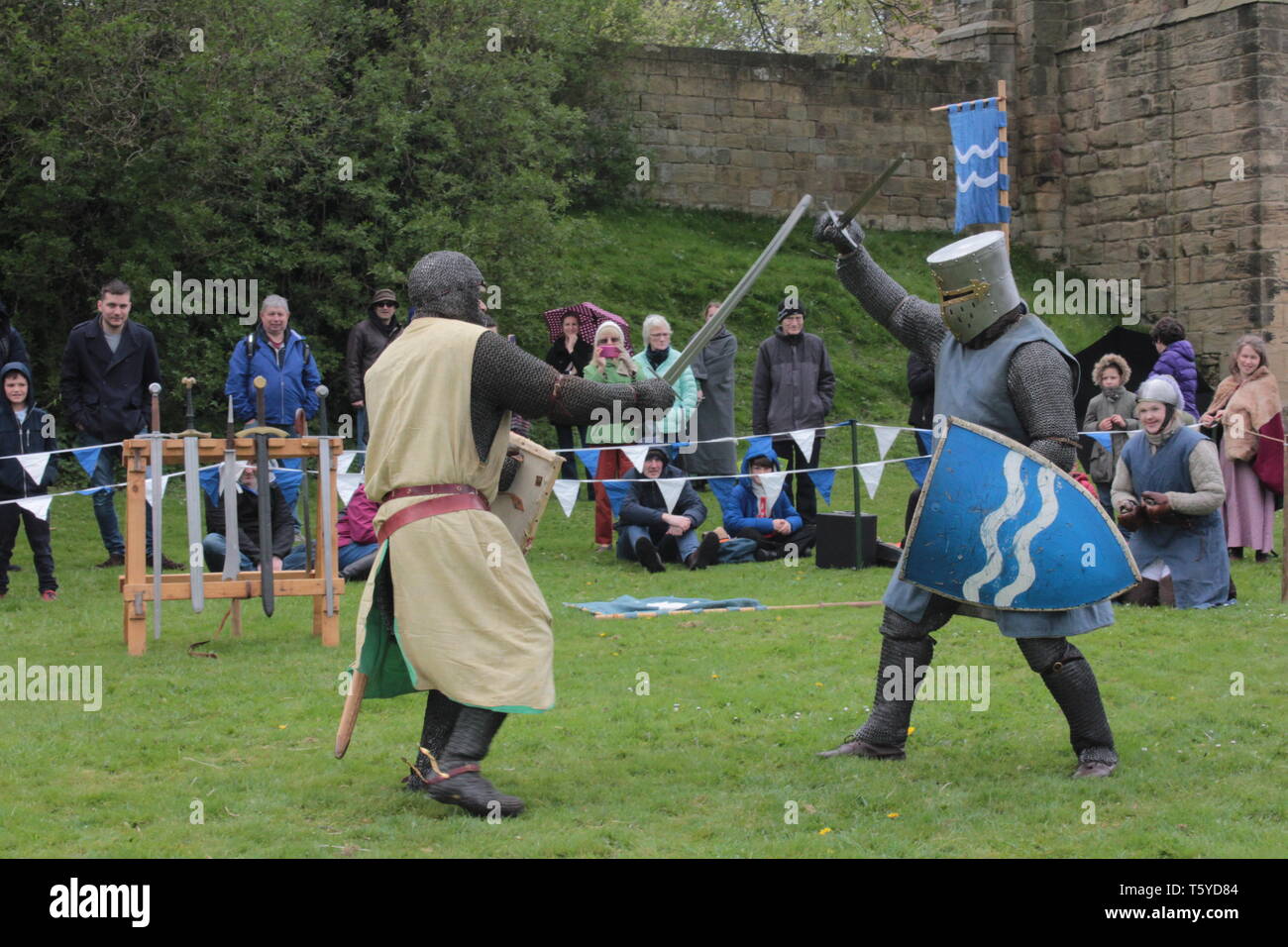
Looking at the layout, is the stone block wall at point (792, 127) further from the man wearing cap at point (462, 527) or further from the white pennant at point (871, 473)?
the man wearing cap at point (462, 527)

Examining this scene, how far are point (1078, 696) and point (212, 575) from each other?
4.89m

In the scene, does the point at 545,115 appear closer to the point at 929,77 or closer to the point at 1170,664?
the point at 929,77

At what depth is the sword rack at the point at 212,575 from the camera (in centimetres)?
833

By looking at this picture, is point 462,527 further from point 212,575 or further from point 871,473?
point 871,473

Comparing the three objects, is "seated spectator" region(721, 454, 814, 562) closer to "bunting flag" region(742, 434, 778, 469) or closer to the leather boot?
"bunting flag" region(742, 434, 778, 469)

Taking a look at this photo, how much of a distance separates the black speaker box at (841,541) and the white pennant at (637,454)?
4.36 feet

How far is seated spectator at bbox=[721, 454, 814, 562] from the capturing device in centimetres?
1203

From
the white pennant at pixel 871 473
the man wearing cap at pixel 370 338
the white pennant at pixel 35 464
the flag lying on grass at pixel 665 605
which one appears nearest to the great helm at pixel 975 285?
the flag lying on grass at pixel 665 605

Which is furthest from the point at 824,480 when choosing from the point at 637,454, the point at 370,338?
the point at 370,338

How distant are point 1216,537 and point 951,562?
4.72m

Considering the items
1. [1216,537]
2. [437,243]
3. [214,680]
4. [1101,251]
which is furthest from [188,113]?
[1101,251]

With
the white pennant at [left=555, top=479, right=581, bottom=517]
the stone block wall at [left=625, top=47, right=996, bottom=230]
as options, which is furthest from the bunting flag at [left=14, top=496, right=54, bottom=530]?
the stone block wall at [left=625, top=47, right=996, bottom=230]

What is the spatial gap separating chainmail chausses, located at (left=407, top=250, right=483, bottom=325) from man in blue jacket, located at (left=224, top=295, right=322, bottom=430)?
5678 millimetres

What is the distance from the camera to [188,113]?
1474 cm
